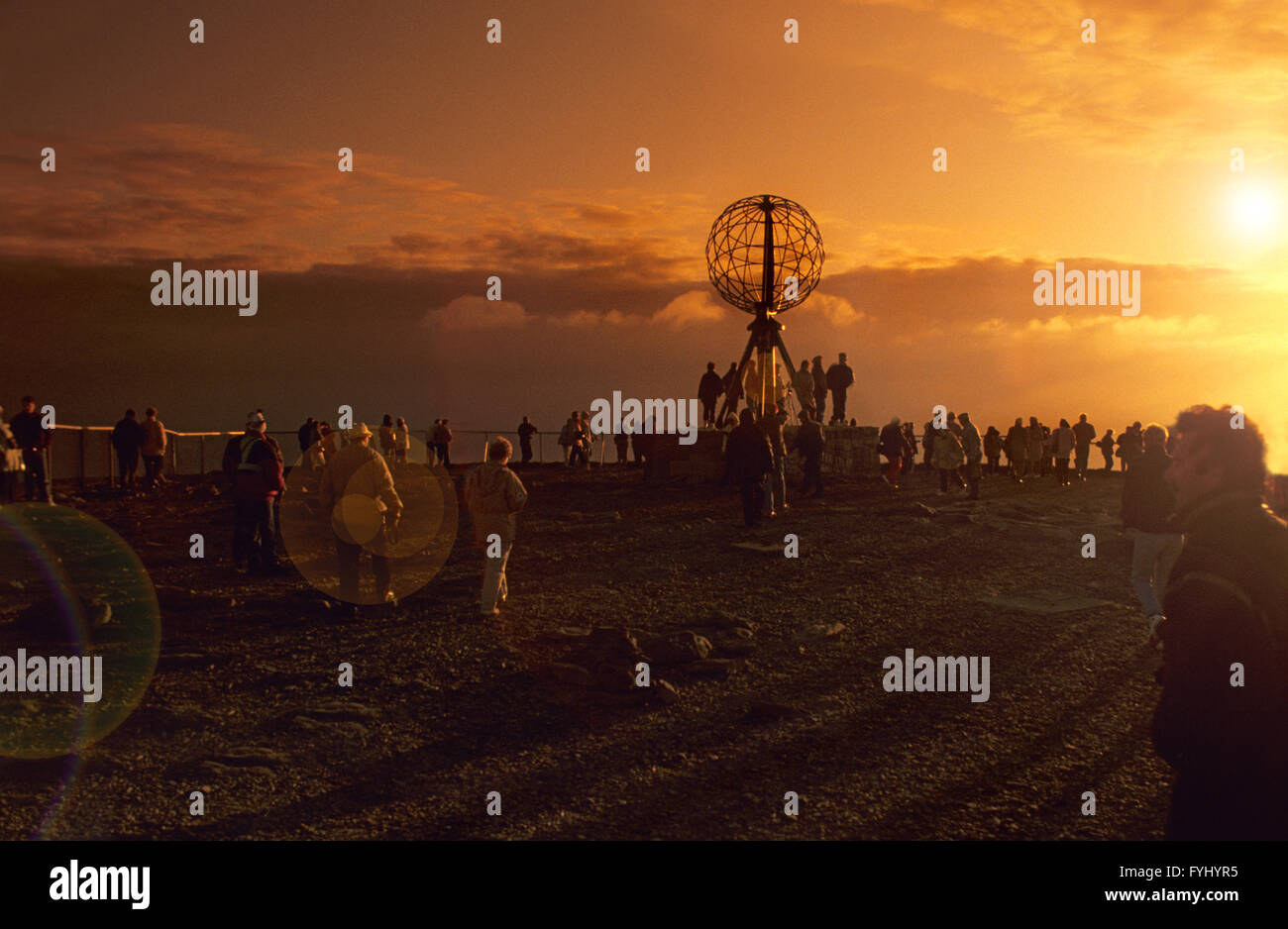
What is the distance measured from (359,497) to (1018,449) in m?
24.1

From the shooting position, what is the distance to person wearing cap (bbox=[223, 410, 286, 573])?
1246 cm

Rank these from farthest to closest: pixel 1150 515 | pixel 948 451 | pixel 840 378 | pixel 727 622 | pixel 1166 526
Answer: pixel 840 378, pixel 948 451, pixel 727 622, pixel 1150 515, pixel 1166 526

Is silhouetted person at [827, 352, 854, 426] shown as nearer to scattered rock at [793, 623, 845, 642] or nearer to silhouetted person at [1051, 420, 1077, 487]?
silhouetted person at [1051, 420, 1077, 487]

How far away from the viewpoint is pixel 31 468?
61.9ft

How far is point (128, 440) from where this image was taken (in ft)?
70.0

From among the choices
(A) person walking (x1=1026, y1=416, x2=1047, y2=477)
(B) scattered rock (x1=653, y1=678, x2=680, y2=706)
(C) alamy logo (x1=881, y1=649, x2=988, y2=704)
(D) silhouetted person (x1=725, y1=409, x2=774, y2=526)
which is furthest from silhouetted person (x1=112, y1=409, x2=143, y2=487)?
(A) person walking (x1=1026, y1=416, x2=1047, y2=477)

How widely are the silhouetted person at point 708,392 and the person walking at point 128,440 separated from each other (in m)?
13.9

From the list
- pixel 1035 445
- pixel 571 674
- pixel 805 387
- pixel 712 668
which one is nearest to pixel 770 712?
pixel 712 668

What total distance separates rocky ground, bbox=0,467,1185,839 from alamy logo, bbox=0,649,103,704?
1.87 ft

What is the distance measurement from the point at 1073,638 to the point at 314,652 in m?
7.86

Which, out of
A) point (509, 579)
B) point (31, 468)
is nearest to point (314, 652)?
point (509, 579)

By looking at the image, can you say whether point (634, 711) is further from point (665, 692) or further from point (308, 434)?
point (308, 434)
